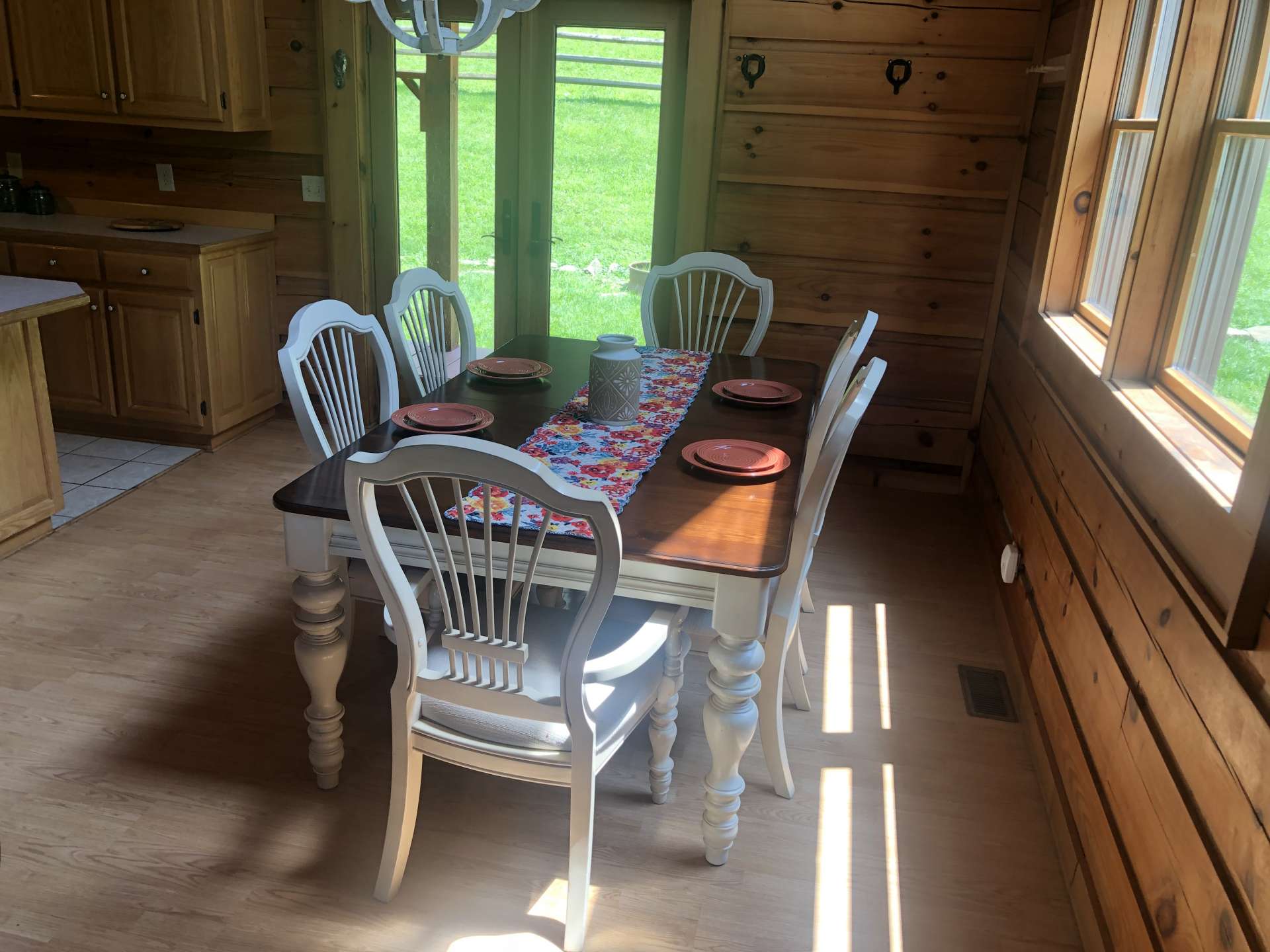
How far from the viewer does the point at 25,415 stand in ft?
10.4

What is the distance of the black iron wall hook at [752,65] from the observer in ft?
12.8

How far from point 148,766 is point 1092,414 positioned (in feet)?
7.60

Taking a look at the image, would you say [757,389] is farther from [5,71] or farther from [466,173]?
[5,71]

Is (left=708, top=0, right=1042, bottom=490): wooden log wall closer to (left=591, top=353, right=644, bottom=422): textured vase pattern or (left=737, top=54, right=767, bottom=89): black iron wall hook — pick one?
(left=737, top=54, right=767, bottom=89): black iron wall hook

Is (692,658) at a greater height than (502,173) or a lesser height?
lesser

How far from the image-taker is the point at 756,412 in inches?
106

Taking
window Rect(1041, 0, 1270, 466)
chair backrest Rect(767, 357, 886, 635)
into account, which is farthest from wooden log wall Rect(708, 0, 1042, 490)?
chair backrest Rect(767, 357, 886, 635)

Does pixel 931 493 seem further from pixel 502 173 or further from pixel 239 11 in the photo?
pixel 239 11

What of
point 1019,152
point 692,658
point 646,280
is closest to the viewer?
point 692,658

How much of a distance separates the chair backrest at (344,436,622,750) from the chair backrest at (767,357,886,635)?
540mm

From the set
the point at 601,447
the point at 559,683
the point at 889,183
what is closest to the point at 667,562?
the point at 559,683

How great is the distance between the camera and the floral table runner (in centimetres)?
192

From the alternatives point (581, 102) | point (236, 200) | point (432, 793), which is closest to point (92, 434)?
point (236, 200)

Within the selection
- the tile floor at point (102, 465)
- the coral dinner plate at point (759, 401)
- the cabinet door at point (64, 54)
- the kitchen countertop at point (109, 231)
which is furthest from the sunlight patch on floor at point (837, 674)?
the cabinet door at point (64, 54)
